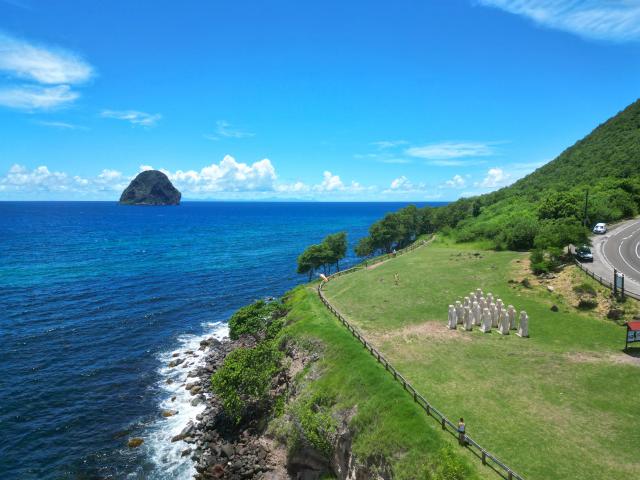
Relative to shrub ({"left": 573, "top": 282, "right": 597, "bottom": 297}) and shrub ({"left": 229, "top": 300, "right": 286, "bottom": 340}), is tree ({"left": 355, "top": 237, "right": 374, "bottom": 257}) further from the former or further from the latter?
shrub ({"left": 573, "top": 282, "right": 597, "bottom": 297})

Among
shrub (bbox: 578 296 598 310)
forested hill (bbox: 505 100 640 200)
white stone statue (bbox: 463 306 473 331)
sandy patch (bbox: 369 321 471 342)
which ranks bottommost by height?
sandy patch (bbox: 369 321 471 342)

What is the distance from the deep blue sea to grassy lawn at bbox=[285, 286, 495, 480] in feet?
46.9

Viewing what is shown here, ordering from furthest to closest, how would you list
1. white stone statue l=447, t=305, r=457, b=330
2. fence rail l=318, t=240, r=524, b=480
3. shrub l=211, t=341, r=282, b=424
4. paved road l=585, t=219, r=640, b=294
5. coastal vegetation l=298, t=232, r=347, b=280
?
coastal vegetation l=298, t=232, r=347, b=280
paved road l=585, t=219, r=640, b=294
white stone statue l=447, t=305, r=457, b=330
shrub l=211, t=341, r=282, b=424
fence rail l=318, t=240, r=524, b=480

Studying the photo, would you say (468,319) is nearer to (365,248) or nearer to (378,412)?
(378,412)

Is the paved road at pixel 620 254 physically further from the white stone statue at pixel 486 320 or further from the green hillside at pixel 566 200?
the white stone statue at pixel 486 320

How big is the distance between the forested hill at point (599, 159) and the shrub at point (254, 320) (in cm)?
9108

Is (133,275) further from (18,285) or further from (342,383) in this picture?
(342,383)

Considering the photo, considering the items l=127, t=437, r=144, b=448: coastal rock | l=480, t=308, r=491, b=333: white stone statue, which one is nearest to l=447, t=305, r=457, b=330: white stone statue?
l=480, t=308, r=491, b=333: white stone statue

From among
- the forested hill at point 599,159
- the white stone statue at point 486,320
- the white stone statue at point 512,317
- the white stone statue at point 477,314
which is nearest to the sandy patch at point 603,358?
the white stone statue at point 512,317

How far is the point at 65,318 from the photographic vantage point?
64.9 meters

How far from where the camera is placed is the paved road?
1861 inches

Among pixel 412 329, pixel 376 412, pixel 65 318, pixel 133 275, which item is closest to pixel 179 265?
pixel 133 275

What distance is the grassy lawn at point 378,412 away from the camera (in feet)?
76.8

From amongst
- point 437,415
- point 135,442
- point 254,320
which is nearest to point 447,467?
point 437,415
